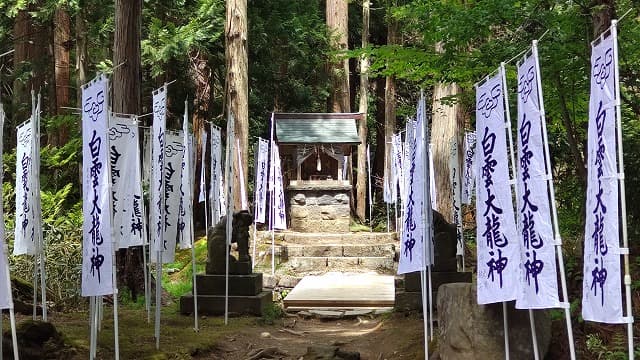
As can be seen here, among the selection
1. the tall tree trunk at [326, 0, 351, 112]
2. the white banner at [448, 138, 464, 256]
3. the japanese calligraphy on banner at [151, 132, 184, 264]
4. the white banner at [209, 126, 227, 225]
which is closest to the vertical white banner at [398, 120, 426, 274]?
the japanese calligraphy on banner at [151, 132, 184, 264]

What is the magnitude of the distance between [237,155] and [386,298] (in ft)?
19.0

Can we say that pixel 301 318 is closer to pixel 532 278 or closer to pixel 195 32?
pixel 532 278

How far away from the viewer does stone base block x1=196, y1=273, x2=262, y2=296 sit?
388 inches

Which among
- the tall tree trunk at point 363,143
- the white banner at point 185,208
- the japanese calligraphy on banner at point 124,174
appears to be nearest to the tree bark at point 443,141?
the white banner at point 185,208

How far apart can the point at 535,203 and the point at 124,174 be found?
195 inches

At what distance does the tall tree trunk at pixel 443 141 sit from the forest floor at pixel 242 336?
4.02 m

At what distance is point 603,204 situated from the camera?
148 inches

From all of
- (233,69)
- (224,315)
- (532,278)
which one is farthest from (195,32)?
(532,278)

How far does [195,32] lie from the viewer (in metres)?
14.6

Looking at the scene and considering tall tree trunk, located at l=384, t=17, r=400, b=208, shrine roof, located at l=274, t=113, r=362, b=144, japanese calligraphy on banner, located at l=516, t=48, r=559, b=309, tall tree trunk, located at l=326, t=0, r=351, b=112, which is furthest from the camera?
tall tree trunk, located at l=384, t=17, r=400, b=208

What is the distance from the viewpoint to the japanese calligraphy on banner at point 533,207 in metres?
4.29

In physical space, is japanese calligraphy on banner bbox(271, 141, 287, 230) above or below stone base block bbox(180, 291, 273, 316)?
above

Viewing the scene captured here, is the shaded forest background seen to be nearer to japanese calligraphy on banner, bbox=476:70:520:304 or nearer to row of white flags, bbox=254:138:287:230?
japanese calligraphy on banner, bbox=476:70:520:304

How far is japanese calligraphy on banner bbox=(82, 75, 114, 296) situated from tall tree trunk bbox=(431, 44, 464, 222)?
8221 millimetres
